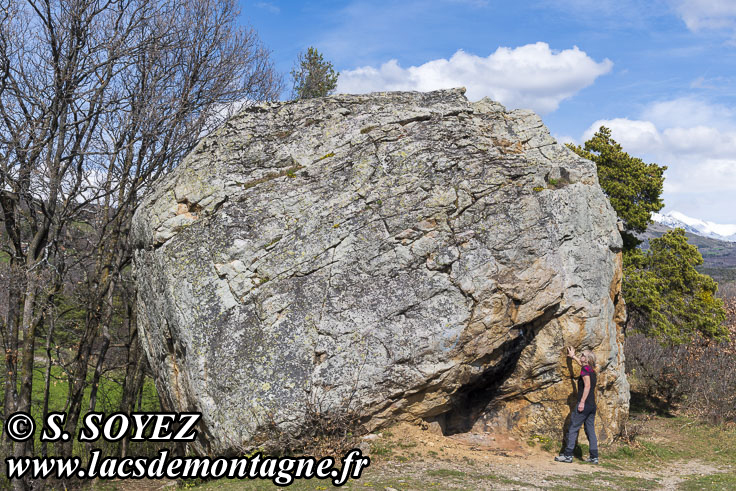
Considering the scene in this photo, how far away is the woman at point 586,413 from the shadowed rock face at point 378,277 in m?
0.54

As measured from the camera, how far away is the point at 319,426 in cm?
873

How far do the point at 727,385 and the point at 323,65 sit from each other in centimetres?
1943

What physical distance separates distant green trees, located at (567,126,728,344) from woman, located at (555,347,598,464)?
26.9 feet

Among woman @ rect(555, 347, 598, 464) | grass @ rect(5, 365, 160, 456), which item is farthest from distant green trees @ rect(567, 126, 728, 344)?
grass @ rect(5, 365, 160, 456)

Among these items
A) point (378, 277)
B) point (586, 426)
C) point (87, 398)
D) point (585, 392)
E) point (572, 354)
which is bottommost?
point (87, 398)

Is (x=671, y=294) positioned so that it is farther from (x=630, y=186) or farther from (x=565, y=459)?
(x=565, y=459)

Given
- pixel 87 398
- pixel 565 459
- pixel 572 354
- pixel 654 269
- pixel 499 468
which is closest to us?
pixel 499 468

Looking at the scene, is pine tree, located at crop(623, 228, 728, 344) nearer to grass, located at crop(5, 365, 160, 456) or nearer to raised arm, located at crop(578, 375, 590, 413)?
raised arm, located at crop(578, 375, 590, 413)

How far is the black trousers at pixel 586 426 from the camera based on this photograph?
9.65 m

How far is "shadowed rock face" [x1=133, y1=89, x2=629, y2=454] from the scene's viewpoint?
906cm

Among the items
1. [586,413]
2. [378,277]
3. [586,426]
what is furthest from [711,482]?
[378,277]

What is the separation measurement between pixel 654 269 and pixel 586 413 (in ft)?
32.7

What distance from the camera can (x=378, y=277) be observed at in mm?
9555

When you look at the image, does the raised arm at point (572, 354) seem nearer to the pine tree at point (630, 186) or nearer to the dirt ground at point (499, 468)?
the dirt ground at point (499, 468)
